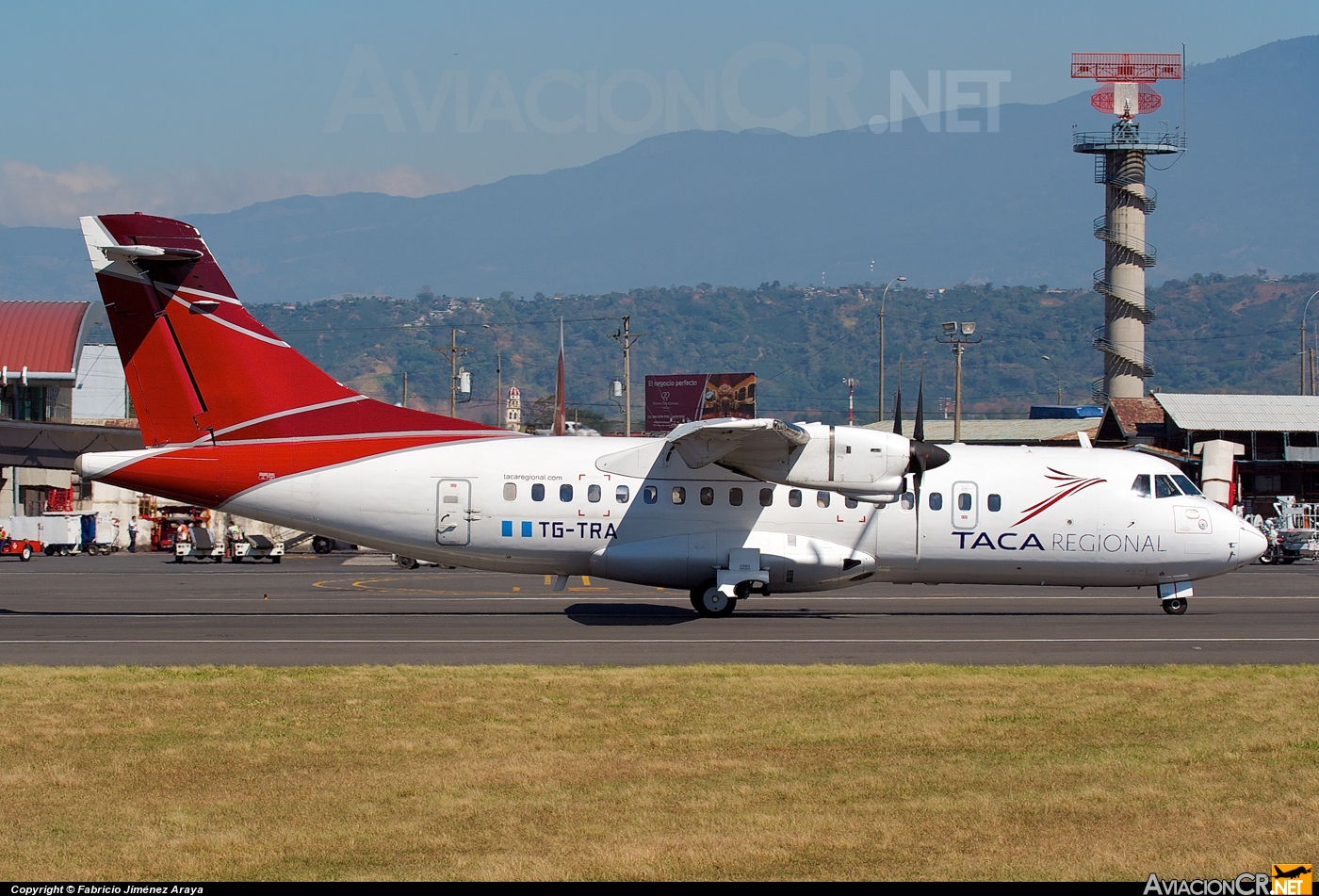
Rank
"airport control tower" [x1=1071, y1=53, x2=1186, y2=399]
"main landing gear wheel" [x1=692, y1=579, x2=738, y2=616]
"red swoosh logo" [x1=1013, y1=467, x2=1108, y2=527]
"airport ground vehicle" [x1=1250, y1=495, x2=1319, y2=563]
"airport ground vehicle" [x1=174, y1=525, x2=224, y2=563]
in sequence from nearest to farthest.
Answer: "main landing gear wheel" [x1=692, y1=579, x2=738, y2=616], "red swoosh logo" [x1=1013, y1=467, x2=1108, y2=527], "airport ground vehicle" [x1=174, y1=525, x2=224, y2=563], "airport ground vehicle" [x1=1250, y1=495, x2=1319, y2=563], "airport control tower" [x1=1071, y1=53, x2=1186, y2=399]

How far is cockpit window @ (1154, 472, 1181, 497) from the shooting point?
982 inches

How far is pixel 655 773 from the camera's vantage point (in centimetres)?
1154

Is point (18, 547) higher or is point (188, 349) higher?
point (188, 349)

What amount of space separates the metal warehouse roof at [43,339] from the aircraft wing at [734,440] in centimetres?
5914

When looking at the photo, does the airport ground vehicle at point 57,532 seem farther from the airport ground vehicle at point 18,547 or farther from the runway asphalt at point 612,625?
the runway asphalt at point 612,625

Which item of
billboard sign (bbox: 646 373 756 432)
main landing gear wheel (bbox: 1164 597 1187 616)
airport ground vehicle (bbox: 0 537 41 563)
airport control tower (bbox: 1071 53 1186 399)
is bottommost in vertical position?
airport ground vehicle (bbox: 0 537 41 563)

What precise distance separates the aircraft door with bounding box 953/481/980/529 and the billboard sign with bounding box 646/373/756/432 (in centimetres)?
7335

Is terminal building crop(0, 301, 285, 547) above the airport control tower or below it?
below

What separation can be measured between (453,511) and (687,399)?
7577 cm

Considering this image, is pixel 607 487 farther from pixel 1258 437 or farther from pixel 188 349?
pixel 1258 437

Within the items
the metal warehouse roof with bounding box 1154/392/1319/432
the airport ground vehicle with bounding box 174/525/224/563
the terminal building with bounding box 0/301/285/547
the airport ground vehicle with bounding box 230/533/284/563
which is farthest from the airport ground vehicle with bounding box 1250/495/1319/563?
the terminal building with bounding box 0/301/285/547

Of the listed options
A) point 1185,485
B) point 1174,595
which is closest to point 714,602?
point 1174,595

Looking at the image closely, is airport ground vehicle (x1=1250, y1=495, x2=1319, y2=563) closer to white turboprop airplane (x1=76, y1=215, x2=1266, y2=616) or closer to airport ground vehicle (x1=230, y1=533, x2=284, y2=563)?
white turboprop airplane (x1=76, y1=215, x2=1266, y2=616)

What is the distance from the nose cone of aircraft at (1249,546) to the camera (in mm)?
24688
